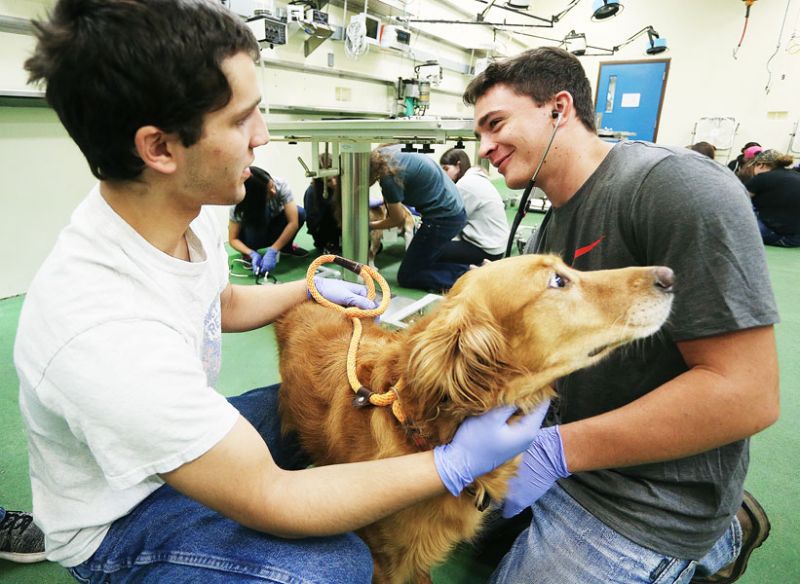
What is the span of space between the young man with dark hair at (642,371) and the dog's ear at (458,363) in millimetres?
268

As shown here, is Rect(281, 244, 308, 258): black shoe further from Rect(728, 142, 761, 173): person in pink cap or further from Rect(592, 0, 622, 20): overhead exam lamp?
Rect(728, 142, 761, 173): person in pink cap

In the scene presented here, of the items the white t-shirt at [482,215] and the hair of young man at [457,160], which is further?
the hair of young man at [457,160]

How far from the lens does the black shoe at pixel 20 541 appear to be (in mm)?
1407

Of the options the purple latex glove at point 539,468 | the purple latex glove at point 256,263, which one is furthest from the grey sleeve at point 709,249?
the purple latex glove at point 256,263

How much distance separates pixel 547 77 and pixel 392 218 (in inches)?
121

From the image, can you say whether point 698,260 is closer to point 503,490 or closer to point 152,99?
point 503,490

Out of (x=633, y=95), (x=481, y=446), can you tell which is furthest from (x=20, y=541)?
(x=633, y=95)

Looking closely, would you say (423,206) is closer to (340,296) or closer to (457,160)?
(457,160)

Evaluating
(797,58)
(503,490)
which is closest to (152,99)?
(503,490)

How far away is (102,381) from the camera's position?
2.29 feet

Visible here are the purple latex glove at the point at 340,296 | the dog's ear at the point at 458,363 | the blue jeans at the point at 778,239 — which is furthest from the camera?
the blue jeans at the point at 778,239

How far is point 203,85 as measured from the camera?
76cm

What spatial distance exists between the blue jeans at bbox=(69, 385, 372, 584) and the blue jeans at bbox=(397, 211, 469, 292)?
2.96 m

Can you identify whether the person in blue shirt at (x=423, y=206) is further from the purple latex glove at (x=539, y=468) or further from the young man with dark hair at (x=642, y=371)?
the purple latex glove at (x=539, y=468)
